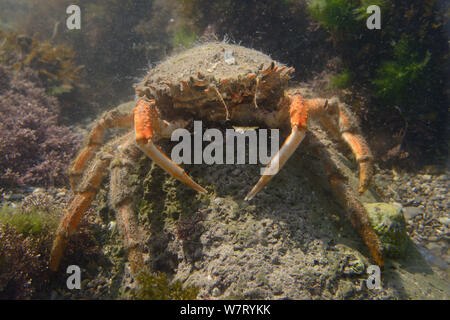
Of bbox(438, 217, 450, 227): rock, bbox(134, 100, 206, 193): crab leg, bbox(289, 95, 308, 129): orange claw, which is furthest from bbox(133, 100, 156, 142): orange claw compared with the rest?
bbox(438, 217, 450, 227): rock

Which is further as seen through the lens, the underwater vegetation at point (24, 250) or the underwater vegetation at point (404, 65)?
the underwater vegetation at point (404, 65)

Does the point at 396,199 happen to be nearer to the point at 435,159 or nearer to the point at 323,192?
the point at 435,159

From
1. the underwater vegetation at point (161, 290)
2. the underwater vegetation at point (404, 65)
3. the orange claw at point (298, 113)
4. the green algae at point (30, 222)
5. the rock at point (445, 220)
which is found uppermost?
the underwater vegetation at point (404, 65)

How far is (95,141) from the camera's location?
380cm

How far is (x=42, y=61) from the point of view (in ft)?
25.1

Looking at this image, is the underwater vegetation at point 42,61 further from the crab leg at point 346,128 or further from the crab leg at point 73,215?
the crab leg at point 346,128

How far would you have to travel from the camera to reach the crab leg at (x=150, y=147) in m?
2.54

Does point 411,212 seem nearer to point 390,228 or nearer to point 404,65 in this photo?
point 390,228

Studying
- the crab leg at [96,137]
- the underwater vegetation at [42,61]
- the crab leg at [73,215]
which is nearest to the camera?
the crab leg at [73,215]

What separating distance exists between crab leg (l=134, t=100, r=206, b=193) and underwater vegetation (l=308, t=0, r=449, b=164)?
14.6ft

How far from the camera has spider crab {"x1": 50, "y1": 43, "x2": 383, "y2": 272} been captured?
104 inches

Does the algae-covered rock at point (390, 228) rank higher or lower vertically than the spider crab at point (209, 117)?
lower

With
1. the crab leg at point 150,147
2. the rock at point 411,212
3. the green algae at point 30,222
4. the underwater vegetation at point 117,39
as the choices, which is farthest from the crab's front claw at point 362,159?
the underwater vegetation at point 117,39

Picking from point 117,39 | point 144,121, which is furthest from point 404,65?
point 117,39
